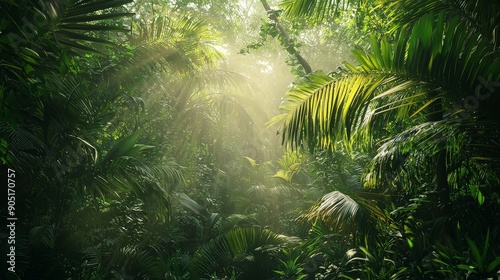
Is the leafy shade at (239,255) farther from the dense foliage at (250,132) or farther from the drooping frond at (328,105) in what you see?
the drooping frond at (328,105)

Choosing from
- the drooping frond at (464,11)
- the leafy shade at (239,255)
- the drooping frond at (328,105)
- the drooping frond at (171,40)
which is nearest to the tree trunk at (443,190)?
the drooping frond at (464,11)

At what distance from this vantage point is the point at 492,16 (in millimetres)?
2543

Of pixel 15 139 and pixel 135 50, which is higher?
pixel 135 50

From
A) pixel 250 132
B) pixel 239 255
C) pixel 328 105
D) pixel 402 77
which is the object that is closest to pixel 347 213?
pixel 328 105

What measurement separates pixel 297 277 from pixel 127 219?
255 centimetres

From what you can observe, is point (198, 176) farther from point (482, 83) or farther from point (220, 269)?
point (482, 83)

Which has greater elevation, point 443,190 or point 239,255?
point 443,190

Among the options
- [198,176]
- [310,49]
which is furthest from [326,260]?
[310,49]

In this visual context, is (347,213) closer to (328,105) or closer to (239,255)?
(328,105)

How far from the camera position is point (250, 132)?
33.1 feet

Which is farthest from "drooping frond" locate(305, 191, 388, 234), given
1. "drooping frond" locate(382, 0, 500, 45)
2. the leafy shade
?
the leafy shade

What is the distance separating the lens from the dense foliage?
2314 mm

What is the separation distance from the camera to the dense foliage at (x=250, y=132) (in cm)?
231

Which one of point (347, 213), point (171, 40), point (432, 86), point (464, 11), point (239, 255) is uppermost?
point (171, 40)
